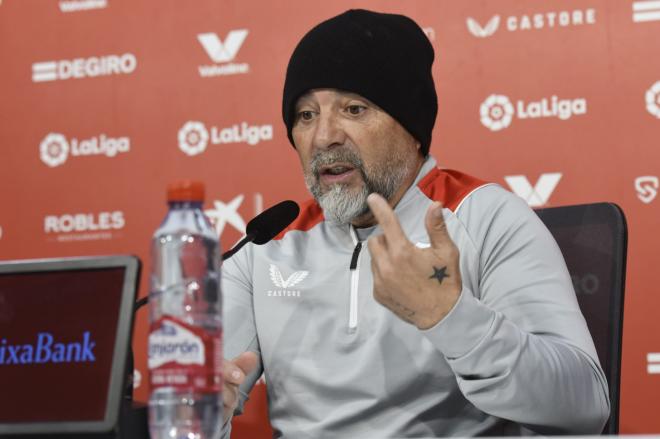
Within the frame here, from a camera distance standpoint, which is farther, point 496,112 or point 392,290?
point 496,112

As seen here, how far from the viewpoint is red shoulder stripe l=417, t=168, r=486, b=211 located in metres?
1.57

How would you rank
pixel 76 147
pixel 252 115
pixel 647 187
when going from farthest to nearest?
1. pixel 76 147
2. pixel 252 115
3. pixel 647 187

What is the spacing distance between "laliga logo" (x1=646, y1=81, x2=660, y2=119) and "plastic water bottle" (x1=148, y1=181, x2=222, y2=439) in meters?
1.51

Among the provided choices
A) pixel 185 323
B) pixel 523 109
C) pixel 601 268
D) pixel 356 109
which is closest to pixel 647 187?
pixel 523 109

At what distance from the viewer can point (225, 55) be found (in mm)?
2531

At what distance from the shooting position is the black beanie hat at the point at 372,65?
1608 millimetres

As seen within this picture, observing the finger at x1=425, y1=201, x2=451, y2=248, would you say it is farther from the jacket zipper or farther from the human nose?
the human nose

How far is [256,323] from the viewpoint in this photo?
5.27 feet

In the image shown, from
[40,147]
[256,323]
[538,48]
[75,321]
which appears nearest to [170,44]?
[40,147]

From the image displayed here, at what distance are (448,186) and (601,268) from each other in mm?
304

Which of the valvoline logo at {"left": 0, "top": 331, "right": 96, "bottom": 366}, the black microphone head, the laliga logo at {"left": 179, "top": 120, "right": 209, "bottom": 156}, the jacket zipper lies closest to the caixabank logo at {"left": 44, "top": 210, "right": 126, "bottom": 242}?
the laliga logo at {"left": 179, "top": 120, "right": 209, "bottom": 156}

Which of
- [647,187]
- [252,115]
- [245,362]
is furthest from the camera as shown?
[252,115]

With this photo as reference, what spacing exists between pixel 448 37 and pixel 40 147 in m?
1.22

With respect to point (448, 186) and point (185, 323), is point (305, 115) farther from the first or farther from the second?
point (185, 323)
